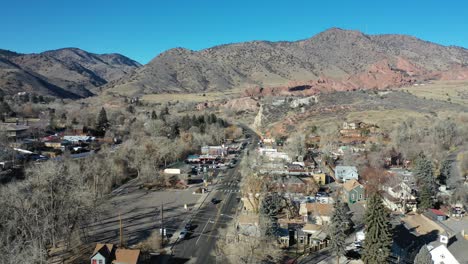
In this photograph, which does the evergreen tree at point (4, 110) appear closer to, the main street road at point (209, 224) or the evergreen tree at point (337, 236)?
the main street road at point (209, 224)

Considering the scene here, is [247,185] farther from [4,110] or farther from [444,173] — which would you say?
[4,110]

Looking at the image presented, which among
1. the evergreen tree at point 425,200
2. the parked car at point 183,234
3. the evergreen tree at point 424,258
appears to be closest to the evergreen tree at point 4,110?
the parked car at point 183,234

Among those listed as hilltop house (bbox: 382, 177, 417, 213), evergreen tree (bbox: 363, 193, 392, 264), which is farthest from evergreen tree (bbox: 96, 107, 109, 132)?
evergreen tree (bbox: 363, 193, 392, 264)

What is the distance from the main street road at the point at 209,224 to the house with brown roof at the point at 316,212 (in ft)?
21.8

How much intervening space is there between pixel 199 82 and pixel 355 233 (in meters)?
154

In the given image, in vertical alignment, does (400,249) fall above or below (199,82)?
below

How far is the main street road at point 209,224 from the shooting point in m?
27.0

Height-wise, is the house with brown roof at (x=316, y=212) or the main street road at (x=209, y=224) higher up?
the house with brown roof at (x=316, y=212)

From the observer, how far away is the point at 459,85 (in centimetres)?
11762

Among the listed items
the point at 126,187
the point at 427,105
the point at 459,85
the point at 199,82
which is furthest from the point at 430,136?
the point at 199,82

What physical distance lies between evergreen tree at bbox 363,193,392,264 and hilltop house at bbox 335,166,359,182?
2358cm

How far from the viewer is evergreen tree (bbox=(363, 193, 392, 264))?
24.0 m

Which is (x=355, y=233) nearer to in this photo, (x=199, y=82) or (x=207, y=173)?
(x=207, y=173)

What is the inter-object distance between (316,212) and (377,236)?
10.4 metres
